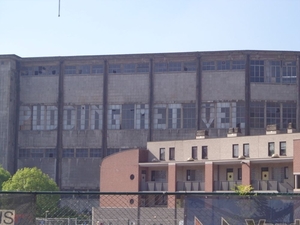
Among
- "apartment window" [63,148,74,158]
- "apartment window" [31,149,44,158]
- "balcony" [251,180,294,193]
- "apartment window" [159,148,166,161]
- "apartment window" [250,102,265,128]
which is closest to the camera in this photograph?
"balcony" [251,180,294,193]

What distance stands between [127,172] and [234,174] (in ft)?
38.5

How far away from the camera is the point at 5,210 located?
37.0 ft

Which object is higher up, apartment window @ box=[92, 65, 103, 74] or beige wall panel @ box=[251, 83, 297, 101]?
apartment window @ box=[92, 65, 103, 74]

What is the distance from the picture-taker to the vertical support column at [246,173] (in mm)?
63062

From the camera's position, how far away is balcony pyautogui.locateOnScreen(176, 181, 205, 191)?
6662 centimetres

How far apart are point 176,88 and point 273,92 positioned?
11251 mm

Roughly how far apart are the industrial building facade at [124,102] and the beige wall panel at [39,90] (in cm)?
12

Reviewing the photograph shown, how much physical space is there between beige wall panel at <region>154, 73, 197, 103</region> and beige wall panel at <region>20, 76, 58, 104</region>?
12663 millimetres

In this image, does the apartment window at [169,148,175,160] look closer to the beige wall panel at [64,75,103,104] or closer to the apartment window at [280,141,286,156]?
the apartment window at [280,141,286,156]

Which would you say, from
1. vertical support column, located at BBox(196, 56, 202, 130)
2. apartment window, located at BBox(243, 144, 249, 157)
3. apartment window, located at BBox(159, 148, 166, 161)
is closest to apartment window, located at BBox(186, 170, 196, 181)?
apartment window, located at BBox(159, 148, 166, 161)

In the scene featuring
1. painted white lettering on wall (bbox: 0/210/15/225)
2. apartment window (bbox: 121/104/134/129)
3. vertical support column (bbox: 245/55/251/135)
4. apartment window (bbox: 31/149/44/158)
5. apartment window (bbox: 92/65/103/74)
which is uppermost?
apartment window (bbox: 92/65/103/74)

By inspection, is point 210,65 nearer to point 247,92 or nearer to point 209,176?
point 247,92

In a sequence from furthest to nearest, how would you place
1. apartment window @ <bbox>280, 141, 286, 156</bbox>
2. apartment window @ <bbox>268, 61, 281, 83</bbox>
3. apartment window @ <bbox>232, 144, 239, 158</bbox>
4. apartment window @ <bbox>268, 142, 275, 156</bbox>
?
1. apartment window @ <bbox>268, 61, 281, 83</bbox>
2. apartment window @ <bbox>232, 144, 239, 158</bbox>
3. apartment window @ <bbox>268, 142, 275, 156</bbox>
4. apartment window @ <bbox>280, 141, 286, 156</bbox>

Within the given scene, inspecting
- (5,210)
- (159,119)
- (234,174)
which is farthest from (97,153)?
(5,210)
